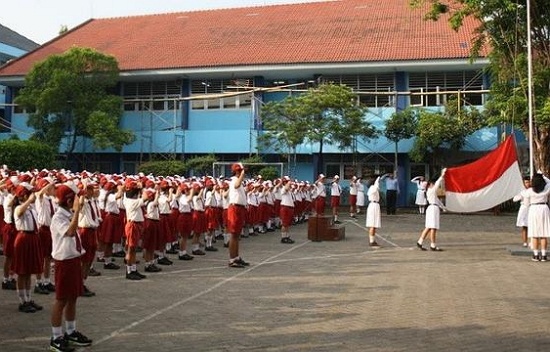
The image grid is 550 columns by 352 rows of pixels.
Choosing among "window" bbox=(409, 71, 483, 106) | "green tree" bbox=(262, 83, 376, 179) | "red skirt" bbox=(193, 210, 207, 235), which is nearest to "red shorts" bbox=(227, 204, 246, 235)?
"red skirt" bbox=(193, 210, 207, 235)

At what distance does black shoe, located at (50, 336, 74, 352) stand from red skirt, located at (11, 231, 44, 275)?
2.05 m

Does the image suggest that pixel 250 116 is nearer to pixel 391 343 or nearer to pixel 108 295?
pixel 108 295

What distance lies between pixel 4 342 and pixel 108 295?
2601 mm

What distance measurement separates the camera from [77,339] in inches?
245

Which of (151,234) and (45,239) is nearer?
(45,239)

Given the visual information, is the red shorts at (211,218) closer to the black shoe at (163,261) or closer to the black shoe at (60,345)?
the black shoe at (163,261)

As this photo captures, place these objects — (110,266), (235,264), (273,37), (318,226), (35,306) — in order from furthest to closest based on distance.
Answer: (273,37)
(318,226)
(235,264)
(110,266)
(35,306)

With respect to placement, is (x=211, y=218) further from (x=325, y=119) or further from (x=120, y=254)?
(x=325, y=119)

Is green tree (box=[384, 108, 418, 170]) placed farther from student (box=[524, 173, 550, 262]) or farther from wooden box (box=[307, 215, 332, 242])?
student (box=[524, 173, 550, 262])

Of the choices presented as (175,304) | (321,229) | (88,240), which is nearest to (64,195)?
(175,304)

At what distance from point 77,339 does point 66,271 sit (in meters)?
0.69

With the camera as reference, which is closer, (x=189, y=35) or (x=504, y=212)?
(x=504, y=212)

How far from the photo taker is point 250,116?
107 ft

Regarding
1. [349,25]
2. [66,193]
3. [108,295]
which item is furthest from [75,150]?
[66,193]
